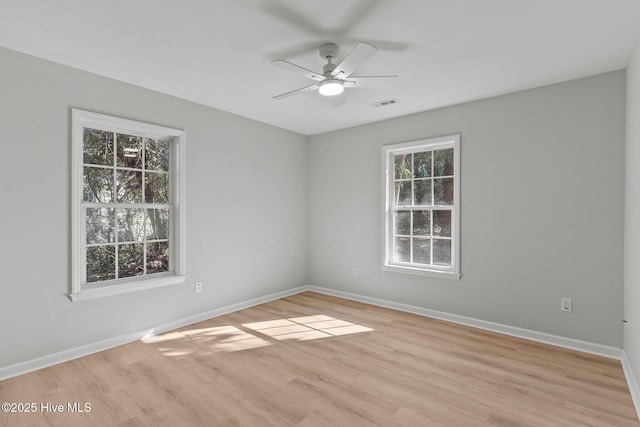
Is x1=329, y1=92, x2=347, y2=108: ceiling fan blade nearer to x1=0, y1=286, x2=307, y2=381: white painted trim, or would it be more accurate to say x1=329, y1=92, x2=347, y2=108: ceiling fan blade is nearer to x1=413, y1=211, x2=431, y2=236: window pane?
x1=413, y1=211, x2=431, y2=236: window pane

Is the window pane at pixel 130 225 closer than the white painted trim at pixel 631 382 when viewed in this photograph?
No

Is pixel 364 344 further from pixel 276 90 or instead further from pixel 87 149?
pixel 87 149

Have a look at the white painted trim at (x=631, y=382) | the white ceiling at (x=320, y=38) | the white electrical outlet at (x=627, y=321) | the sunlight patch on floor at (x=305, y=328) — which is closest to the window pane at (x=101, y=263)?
the sunlight patch on floor at (x=305, y=328)

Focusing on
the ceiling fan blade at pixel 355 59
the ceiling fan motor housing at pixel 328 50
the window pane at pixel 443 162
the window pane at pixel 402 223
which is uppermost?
the ceiling fan motor housing at pixel 328 50

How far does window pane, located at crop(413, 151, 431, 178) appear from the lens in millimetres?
4102

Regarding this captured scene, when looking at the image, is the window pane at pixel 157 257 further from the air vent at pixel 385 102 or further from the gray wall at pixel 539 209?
the air vent at pixel 385 102

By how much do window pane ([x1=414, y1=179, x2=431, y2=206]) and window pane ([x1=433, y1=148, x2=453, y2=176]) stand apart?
0.56 ft

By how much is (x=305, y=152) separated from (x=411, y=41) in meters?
3.06

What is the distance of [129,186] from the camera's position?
3311mm

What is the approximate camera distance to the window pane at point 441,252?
3912mm

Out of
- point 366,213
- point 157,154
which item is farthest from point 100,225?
point 366,213

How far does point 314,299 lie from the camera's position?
4.72 m

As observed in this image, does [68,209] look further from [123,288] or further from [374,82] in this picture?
[374,82]

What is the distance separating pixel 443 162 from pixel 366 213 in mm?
1234
